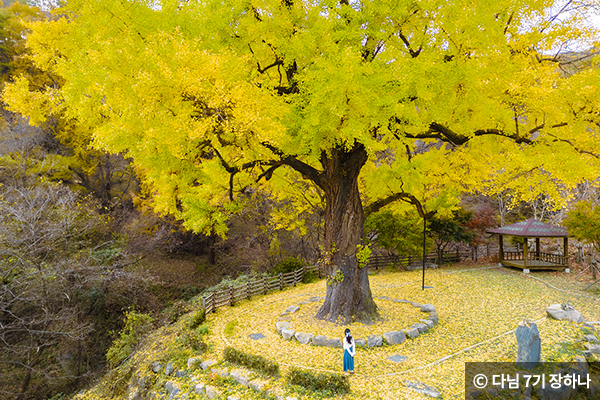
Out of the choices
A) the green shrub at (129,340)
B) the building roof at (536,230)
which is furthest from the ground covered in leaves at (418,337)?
the building roof at (536,230)

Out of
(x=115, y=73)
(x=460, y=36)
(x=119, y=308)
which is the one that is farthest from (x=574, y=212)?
(x=119, y=308)

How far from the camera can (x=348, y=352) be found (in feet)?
20.2

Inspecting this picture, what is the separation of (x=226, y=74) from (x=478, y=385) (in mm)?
6738

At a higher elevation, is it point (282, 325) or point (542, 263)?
point (542, 263)

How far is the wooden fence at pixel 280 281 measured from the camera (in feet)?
37.0

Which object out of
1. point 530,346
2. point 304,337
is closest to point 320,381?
point 304,337

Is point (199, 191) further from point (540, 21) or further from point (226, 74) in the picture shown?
point (540, 21)

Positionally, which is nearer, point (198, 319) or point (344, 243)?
point (344, 243)

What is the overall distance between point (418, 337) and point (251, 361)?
4.01m

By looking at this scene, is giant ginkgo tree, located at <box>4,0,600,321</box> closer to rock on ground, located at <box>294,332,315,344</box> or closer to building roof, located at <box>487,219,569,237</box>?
rock on ground, located at <box>294,332,315,344</box>

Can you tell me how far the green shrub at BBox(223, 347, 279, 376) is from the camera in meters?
6.36

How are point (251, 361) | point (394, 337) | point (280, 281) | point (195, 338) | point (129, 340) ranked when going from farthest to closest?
point (280, 281) → point (129, 340) → point (195, 338) → point (394, 337) → point (251, 361)

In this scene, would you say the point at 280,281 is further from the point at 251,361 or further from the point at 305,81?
the point at 305,81

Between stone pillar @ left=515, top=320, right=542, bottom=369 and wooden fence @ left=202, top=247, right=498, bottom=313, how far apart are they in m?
8.27
